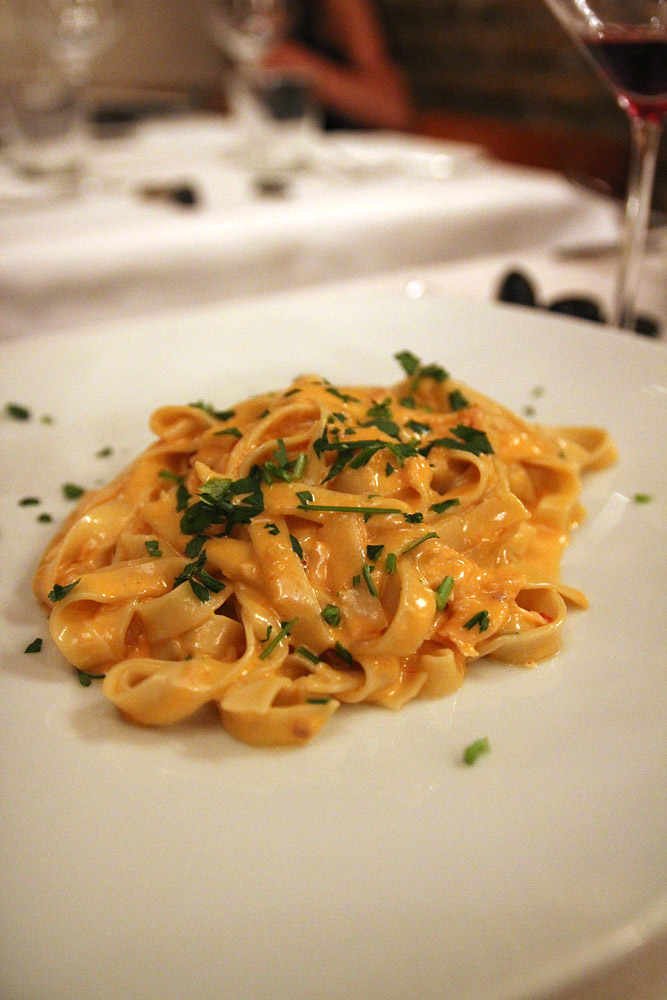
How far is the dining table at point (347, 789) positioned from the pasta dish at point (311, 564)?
0.06m

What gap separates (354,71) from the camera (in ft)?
22.5

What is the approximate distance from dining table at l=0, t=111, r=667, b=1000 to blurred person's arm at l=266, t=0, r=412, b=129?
420cm

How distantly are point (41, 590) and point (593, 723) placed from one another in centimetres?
94

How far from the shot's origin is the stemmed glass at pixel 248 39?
4.25m

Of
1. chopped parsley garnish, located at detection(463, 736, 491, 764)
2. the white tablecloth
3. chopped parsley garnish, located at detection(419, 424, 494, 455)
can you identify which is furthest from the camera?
the white tablecloth

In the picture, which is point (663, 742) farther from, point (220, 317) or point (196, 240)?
point (196, 240)

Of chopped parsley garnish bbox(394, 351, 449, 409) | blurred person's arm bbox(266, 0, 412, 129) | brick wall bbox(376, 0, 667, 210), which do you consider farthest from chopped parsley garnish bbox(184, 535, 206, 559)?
brick wall bbox(376, 0, 667, 210)

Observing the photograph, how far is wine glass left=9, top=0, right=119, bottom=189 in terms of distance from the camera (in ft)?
11.6

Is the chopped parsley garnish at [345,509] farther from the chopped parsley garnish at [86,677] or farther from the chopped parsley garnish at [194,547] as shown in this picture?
the chopped parsley garnish at [86,677]

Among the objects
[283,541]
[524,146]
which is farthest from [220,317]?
[524,146]

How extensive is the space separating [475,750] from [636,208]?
184 cm

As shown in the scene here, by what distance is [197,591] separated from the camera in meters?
1.37

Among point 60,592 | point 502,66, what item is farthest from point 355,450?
point 502,66

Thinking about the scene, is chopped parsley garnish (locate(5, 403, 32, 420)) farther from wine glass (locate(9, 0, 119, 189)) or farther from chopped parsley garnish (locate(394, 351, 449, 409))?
wine glass (locate(9, 0, 119, 189))
